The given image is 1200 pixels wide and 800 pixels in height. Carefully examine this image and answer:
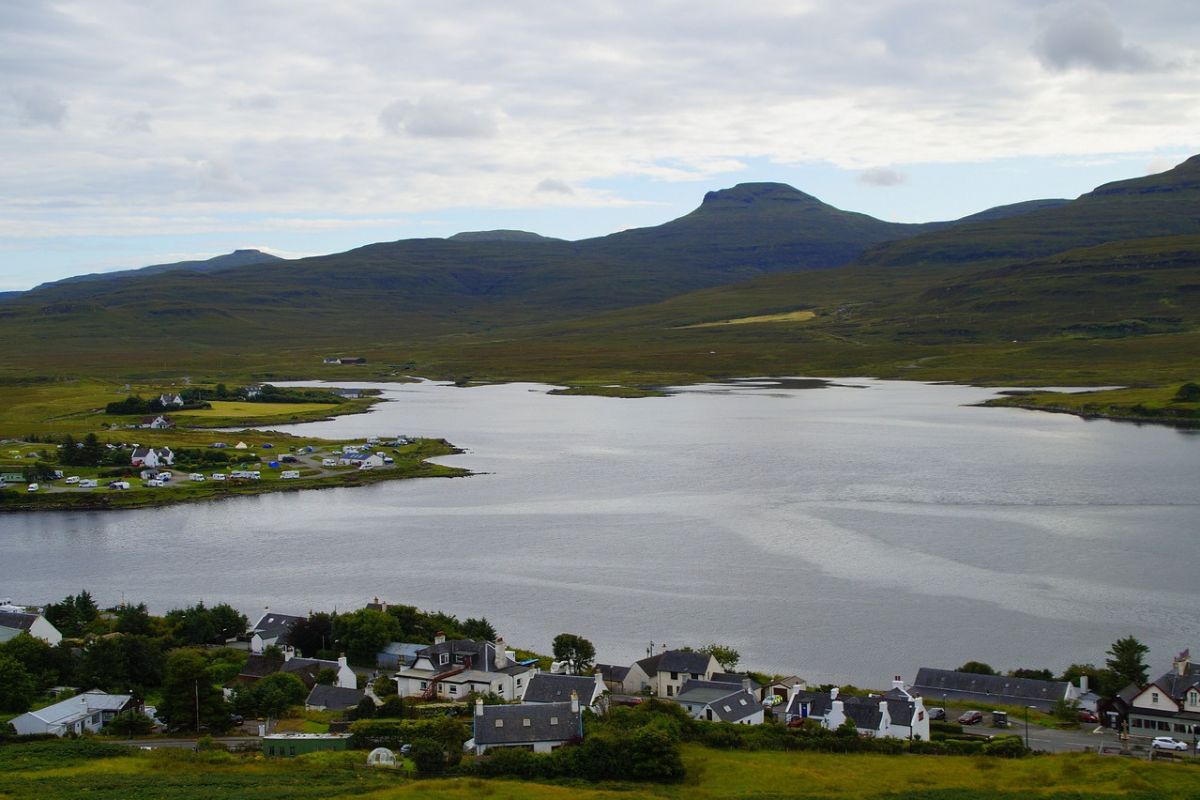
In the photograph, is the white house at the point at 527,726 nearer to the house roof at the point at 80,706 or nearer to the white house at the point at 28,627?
the house roof at the point at 80,706

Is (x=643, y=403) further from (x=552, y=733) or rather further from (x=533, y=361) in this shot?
(x=552, y=733)

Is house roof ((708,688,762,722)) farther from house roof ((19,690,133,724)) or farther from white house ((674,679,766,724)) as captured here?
house roof ((19,690,133,724))

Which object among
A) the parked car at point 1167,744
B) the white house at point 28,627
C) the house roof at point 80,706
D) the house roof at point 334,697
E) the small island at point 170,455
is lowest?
the parked car at point 1167,744

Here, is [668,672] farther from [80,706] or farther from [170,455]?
[170,455]

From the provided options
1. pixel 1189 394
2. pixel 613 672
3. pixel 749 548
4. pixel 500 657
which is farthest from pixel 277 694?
pixel 1189 394

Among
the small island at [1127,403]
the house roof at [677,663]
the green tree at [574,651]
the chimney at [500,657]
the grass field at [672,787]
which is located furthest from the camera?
the small island at [1127,403]

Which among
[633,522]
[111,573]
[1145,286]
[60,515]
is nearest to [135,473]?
[60,515]

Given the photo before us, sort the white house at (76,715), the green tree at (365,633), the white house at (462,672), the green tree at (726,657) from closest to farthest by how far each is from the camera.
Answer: the white house at (76,715) → the white house at (462,672) → the green tree at (726,657) → the green tree at (365,633)

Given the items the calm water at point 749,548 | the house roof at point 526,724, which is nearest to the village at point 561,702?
the house roof at point 526,724
